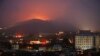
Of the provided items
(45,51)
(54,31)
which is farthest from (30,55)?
(54,31)

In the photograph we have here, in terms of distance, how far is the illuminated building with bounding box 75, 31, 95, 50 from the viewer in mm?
8472

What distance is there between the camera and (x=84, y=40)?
347 inches

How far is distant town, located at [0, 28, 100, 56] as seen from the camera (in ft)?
23.5

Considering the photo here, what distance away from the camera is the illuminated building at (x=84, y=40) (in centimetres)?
847

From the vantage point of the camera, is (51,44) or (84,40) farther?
(84,40)

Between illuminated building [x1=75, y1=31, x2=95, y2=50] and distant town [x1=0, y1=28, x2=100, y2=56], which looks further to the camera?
illuminated building [x1=75, y1=31, x2=95, y2=50]

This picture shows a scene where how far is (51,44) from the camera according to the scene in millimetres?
8094

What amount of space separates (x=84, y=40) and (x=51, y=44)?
1067mm

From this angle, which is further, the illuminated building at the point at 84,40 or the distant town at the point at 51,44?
the illuminated building at the point at 84,40

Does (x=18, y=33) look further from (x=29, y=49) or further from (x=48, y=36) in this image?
(x=29, y=49)

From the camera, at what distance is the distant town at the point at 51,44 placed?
716cm

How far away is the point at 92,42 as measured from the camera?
28.3 ft

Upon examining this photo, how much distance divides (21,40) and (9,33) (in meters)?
0.53

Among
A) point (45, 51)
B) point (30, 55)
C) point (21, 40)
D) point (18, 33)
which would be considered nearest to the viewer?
point (30, 55)
